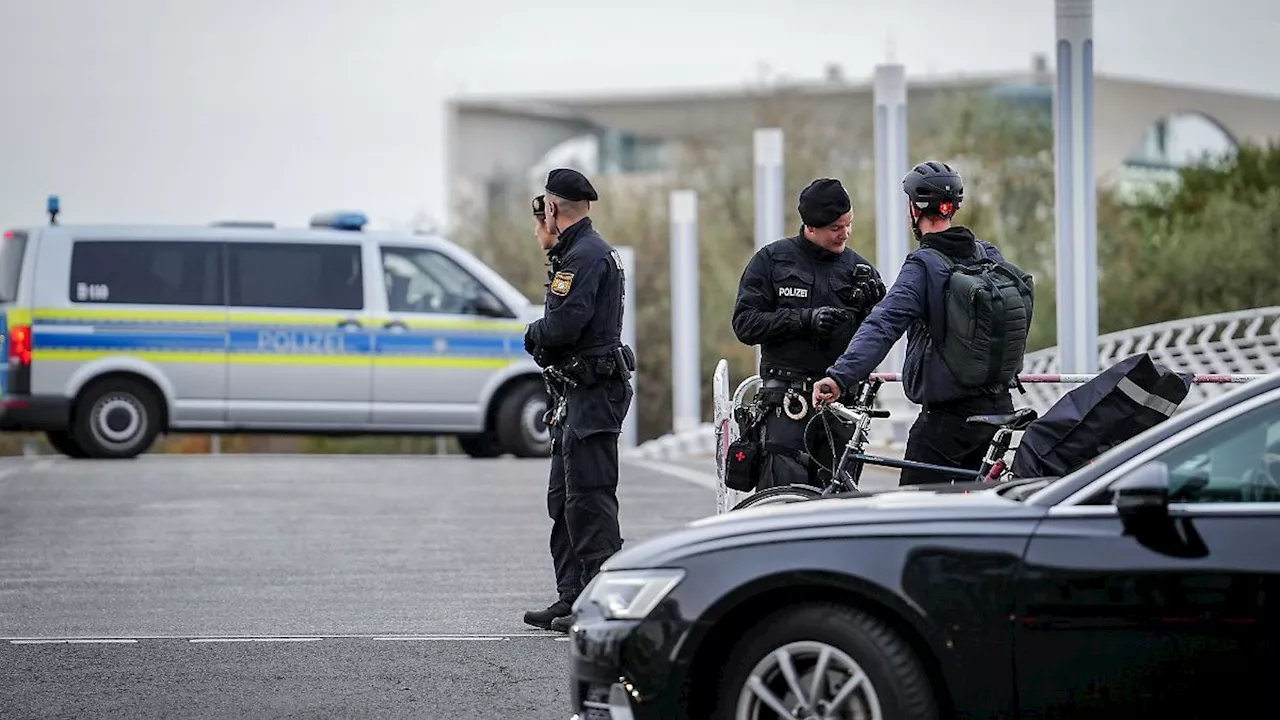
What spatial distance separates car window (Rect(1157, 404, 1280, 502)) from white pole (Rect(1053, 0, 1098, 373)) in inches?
459

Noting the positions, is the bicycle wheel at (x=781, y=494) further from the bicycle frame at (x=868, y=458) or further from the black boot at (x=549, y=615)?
the black boot at (x=549, y=615)

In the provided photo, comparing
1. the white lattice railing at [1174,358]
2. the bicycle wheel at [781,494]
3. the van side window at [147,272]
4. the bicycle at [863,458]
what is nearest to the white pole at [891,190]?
the white lattice railing at [1174,358]

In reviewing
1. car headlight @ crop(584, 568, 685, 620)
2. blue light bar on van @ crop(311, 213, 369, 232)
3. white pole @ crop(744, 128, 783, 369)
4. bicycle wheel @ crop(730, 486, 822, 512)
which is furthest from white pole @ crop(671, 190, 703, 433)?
car headlight @ crop(584, 568, 685, 620)

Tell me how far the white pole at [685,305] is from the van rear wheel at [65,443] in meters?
9.86

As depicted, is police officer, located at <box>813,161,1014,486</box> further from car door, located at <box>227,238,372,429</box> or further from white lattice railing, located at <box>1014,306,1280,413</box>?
white lattice railing, located at <box>1014,306,1280,413</box>

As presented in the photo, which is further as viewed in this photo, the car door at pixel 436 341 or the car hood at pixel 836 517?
the car door at pixel 436 341

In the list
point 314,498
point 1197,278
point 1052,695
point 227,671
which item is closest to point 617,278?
point 227,671

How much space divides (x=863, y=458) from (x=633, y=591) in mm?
2443

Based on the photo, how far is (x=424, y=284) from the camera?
21641 mm

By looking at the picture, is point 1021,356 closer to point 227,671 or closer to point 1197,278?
point 227,671

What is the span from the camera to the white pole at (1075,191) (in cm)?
1742

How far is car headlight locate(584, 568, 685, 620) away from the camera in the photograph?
6.03 m

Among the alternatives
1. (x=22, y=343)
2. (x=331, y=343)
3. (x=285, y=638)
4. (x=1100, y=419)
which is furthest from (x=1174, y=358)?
(x=1100, y=419)

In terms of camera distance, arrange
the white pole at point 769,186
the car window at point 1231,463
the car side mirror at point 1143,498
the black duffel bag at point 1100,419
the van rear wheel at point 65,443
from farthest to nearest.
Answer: the white pole at point 769,186
the van rear wheel at point 65,443
the black duffel bag at point 1100,419
the car window at point 1231,463
the car side mirror at point 1143,498
